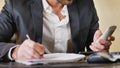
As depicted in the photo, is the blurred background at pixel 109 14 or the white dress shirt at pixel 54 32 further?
the blurred background at pixel 109 14

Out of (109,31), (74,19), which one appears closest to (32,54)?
(109,31)

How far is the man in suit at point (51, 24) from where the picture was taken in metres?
1.51

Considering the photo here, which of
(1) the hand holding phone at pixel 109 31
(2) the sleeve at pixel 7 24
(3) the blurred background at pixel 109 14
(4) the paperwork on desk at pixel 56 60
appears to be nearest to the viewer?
(4) the paperwork on desk at pixel 56 60

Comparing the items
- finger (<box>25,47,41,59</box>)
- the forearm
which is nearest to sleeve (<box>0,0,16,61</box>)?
the forearm

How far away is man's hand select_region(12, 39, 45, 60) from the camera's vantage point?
3.61 ft

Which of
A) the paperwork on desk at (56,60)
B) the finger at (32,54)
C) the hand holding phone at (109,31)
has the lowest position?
the paperwork on desk at (56,60)

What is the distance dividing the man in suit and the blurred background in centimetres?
58

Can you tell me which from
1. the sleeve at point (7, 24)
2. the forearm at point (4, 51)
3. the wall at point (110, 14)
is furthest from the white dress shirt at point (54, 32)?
the wall at point (110, 14)

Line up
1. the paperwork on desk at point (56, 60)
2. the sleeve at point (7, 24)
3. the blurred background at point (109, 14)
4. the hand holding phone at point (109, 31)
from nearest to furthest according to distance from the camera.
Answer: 1. the paperwork on desk at point (56, 60)
2. the hand holding phone at point (109, 31)
3. the sleeve at point (7, 24)
4. the blurred background at point (109, 14)

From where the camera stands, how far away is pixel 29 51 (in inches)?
44.1

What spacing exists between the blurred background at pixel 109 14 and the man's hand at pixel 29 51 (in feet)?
3.73

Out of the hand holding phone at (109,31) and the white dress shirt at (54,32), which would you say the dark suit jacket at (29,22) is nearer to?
the white dress shirt at (54,32)

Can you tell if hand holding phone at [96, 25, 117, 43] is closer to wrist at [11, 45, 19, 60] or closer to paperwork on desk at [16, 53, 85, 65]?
paperwork on desk at [16, 53, 85, 65]

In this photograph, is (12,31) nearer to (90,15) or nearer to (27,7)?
(27,7)
